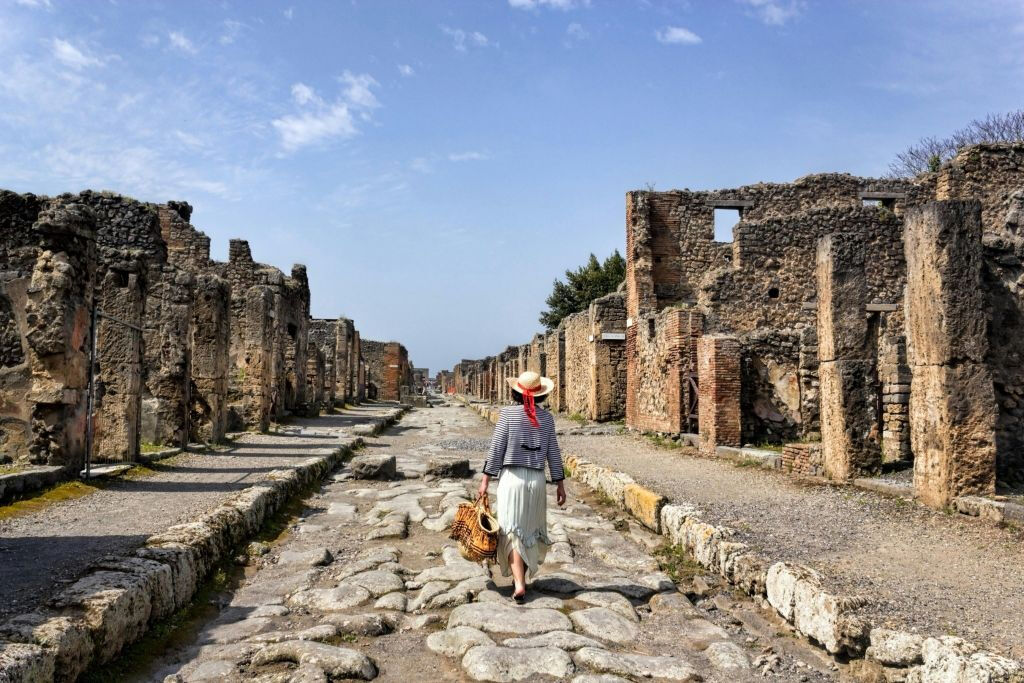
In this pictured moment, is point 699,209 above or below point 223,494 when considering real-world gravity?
above

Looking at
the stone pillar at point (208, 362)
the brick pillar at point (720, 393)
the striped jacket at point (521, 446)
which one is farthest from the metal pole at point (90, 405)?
the brick pillar at point (720, 393)

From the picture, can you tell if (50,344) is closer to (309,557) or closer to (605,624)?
(309,557)

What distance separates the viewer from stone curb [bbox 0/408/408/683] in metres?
3.14

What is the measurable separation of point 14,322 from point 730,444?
10057 millimetres

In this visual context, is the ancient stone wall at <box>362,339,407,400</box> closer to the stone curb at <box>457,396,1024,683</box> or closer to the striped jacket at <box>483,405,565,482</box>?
the stone curb at <box>457,396,1024,683</box>

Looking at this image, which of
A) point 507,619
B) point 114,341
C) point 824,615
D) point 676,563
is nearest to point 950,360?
point 676,563

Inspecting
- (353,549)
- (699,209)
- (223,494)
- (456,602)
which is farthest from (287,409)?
(456,602)

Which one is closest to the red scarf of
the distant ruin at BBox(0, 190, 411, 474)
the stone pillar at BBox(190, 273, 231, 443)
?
the distant ruin at BBox(0, 190, 411, 474)

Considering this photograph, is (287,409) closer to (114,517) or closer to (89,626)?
(114,517)

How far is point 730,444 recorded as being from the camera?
12.5m

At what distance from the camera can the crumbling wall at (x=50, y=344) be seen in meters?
8.12

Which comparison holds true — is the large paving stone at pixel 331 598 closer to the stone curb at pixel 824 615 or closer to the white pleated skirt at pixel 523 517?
the white pleated skirt at pixel 523 517

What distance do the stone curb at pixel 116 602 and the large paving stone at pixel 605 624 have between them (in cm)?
239

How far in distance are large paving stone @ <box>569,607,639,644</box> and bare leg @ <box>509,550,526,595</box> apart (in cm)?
39
